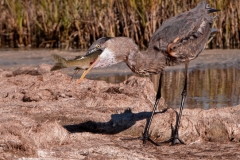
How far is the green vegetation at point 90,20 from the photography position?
13.5 meters

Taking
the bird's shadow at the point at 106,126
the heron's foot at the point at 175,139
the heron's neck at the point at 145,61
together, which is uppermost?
the heron's neck at the point at 145,61

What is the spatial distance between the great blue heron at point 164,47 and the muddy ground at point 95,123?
21cm

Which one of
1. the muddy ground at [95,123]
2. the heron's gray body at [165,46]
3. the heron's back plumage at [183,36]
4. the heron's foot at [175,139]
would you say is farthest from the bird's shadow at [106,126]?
the heron's back plumage at [183,36]

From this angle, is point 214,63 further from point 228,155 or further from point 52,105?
point 228,155

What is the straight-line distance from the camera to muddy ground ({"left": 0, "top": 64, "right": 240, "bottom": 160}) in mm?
5148

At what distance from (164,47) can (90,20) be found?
27.7ft

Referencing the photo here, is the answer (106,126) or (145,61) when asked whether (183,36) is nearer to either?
(145,61)

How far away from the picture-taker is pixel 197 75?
10.9 meters

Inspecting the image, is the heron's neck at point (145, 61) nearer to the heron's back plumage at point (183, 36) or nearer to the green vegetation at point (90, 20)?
the heron's back plumage at point (183, 36)

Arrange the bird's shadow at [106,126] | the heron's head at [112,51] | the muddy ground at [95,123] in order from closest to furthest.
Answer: the muddy ground at [95,123] < the heron's head at [112,51] < the bird's shadow at [106,126]

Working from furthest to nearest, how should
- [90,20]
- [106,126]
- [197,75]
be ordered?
[90,20] → [197,75] → [106,126]

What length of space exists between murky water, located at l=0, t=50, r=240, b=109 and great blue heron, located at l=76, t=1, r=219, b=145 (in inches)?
67.9

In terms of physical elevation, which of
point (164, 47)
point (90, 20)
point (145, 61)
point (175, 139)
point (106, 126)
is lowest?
point (175, 139)

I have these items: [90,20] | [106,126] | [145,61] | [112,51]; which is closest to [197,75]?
[90,20]
